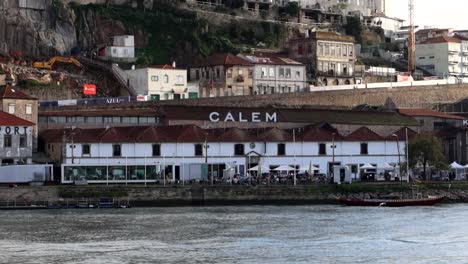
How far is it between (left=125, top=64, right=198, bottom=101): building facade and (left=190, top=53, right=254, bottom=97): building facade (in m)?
3.32

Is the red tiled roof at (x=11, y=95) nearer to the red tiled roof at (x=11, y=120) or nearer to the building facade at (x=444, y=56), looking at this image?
the red tiled roof at (x=11, y=120)

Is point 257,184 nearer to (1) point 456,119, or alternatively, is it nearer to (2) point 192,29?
(1) point 456,119

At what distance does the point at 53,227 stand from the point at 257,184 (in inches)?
918

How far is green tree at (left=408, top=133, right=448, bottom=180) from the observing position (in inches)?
3602

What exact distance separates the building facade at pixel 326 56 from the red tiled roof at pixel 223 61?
35.9 ft

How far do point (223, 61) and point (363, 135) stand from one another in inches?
1076

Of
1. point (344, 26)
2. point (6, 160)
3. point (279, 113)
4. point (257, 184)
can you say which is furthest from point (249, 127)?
point (344, 26)

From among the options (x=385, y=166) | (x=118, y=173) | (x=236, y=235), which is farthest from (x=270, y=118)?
(x=236, y=235)

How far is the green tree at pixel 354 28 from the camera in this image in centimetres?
15050

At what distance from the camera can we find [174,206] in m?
80.9

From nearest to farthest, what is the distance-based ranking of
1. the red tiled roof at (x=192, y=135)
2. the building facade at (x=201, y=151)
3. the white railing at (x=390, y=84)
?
the building facade at (x=201, y=151)
the red tiled roof at (x=192, y=135)
the white railing at (x=390, y=84)

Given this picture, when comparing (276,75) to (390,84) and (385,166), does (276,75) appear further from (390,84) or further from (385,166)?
(385,166)

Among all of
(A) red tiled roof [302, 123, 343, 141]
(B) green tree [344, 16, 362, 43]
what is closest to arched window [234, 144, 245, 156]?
(A) red tiled roof [302, 123, 343, 141]

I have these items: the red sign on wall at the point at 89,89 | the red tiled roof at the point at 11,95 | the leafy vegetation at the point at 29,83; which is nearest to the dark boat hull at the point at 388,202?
the red tiled roof at the point at 11,95
